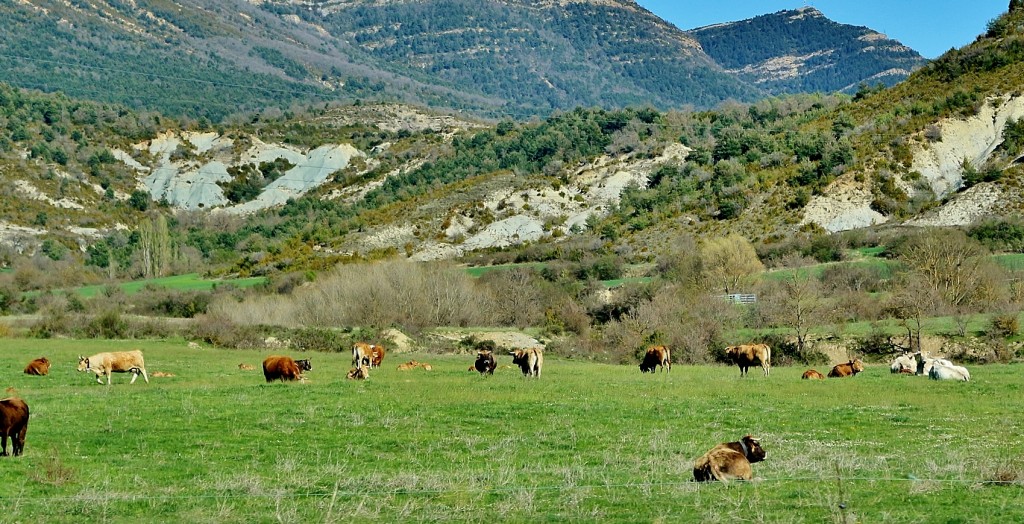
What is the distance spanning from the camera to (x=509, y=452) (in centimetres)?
1648

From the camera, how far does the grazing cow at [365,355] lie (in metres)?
34.8

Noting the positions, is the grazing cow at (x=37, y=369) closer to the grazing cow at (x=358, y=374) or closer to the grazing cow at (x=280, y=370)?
the grazing cow at (x=280, y=370)

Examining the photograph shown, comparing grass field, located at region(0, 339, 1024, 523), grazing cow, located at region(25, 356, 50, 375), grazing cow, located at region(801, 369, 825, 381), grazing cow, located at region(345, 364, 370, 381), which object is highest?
grazing cow, located at region(25, 356, 50, 375)

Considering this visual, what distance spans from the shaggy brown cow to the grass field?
0.43 m

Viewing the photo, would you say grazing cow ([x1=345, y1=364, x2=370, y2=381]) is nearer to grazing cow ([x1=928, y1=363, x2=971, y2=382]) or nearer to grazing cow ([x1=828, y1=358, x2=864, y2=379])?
grazing cow ([x1=828, y1=358, x2=864, y2=379])

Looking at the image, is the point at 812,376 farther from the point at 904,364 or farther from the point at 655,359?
the point at 655,359

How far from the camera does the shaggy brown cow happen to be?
1552cm

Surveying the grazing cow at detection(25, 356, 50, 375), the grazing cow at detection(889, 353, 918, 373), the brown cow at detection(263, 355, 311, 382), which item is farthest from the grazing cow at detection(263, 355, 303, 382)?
the grazing cow at detection(889, 353, 918, 373)

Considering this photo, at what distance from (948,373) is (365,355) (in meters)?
18.9

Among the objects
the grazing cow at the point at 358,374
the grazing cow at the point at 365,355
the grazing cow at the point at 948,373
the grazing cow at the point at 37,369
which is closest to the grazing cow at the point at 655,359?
the grazing cow at the point at 948,373

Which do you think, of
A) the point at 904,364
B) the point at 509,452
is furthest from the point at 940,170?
the point at 509,452

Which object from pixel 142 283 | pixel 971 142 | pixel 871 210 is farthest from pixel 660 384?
pixel 142 283

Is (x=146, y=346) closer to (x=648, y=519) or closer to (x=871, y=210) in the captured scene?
(x=648, y=519)

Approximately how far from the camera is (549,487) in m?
13.3
